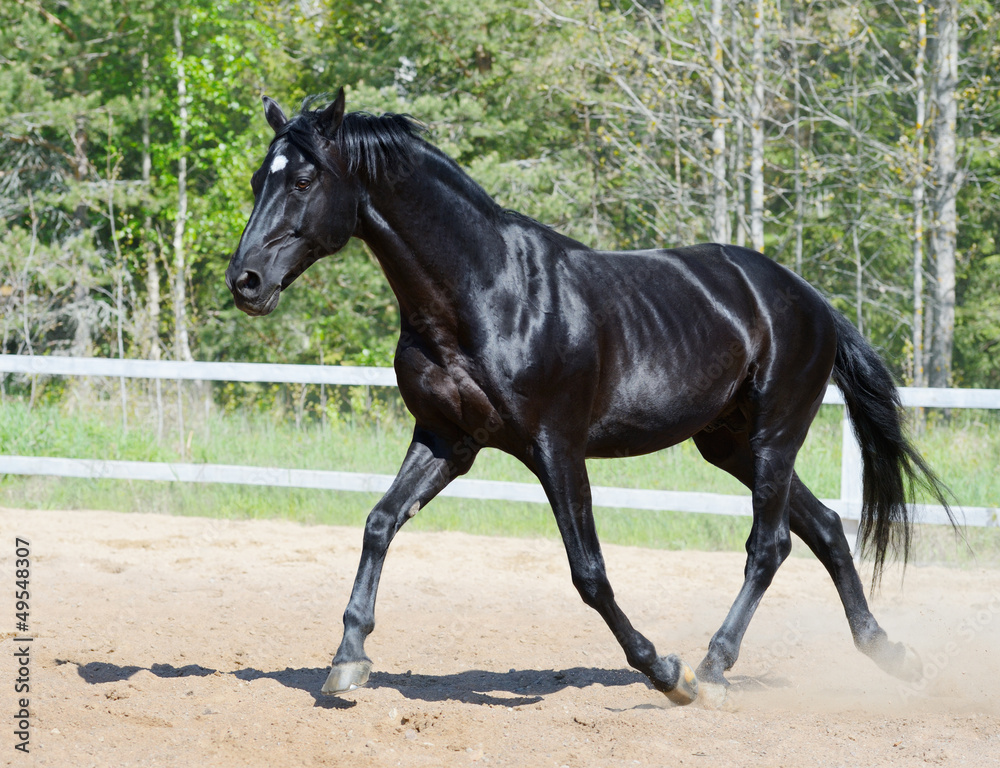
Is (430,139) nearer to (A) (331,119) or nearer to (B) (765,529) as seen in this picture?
(B) (765,529)

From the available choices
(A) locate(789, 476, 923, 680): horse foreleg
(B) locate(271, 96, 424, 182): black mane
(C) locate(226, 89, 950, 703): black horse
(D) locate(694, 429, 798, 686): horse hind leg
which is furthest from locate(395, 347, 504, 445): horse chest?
(A) locate(789, 476, 923, 680): horse foreleg

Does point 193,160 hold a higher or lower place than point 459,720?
higher

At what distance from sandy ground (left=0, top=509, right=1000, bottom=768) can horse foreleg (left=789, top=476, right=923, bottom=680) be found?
5.0 inches

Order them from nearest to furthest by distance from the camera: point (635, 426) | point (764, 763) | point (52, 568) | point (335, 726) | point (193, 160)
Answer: point (764, 763) → point (335, 726) → point (635, 426) → point (52, 568) → point (193, 160)

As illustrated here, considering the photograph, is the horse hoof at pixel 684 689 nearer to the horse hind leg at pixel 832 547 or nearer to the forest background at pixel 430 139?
the horse hind leg at pixel 832 547

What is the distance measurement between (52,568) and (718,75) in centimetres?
995

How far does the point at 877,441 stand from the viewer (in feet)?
15.3

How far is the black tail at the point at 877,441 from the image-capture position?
4.60 meters

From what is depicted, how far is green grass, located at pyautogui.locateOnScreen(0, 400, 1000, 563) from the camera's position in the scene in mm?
7258

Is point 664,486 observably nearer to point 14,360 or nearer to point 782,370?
point 782,370

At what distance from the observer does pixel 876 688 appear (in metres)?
4.09

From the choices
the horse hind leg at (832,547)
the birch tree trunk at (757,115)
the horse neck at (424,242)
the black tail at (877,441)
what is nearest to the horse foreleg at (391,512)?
the horse neck at (424,242)

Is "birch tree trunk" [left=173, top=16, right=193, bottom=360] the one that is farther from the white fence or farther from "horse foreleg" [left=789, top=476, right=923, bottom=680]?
"horse foreleg" [left=789, top=476, right=923, bottom=680]

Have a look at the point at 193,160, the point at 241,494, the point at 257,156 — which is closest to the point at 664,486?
the point at 241,494
